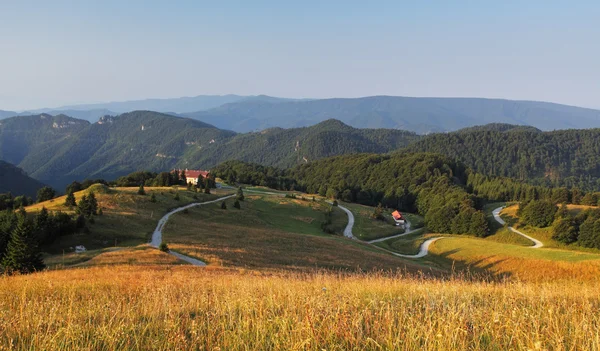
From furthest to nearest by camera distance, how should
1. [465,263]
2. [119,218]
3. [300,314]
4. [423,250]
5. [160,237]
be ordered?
[423,250] < [465,263] < [119,218] < [160,237] < [300,314]

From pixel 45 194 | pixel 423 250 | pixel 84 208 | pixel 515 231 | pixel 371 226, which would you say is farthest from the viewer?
pixel 371 226

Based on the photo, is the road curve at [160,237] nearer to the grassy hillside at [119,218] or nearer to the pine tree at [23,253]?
the grassy hillside at [119,218]

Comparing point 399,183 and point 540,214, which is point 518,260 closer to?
point 540,214

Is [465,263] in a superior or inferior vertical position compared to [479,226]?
inferior

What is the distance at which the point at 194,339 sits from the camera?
14.5 feet

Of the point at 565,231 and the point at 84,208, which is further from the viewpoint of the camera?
the point at 565,231

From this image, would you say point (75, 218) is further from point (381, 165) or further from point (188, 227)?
point (381, 165)

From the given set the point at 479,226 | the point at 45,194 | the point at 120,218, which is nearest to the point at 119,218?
the point at 120,218

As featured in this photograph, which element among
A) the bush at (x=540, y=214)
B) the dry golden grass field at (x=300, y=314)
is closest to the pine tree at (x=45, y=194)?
the dry golden grass field at (x=300, y=314)

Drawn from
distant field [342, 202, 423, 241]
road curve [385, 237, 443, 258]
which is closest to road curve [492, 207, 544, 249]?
road curve [385, 237, 443, 258]

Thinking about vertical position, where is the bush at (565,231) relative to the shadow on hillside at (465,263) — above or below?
above

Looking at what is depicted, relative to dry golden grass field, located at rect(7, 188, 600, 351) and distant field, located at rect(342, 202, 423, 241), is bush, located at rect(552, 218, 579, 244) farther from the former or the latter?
dry golden grass field, located at rect(7, 188, 600, 351)

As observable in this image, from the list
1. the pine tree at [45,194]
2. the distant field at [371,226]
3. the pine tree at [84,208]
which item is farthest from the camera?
the distant field at [371,226]

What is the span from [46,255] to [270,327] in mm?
37413
